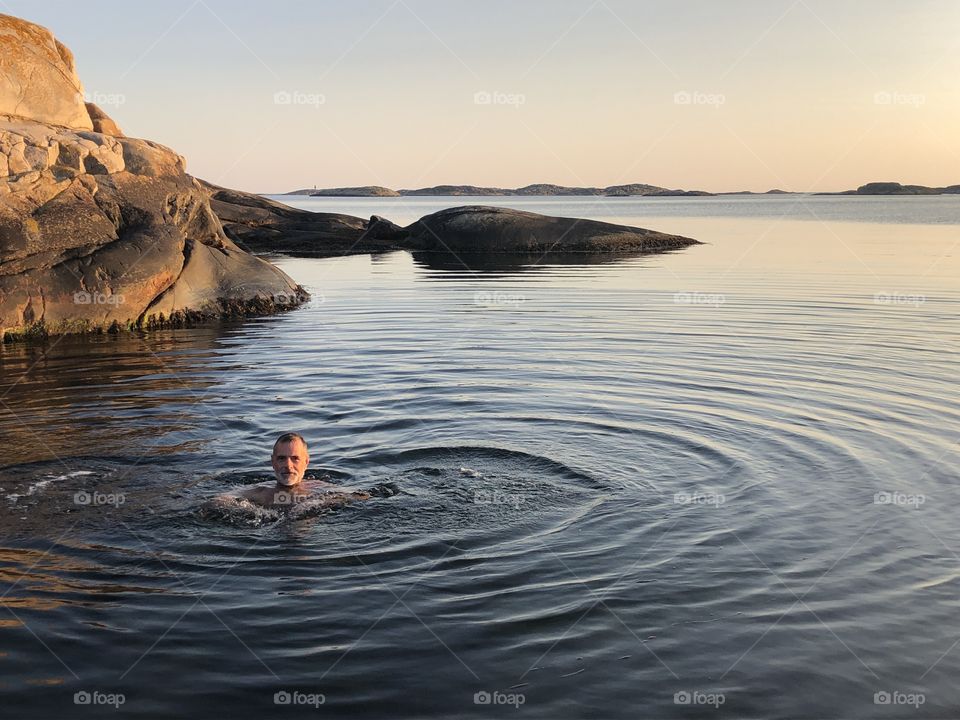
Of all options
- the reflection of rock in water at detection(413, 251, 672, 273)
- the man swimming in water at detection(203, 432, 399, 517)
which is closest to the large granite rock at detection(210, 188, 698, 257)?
the reflection of rock in water at detection(413, 251, 672, 273)

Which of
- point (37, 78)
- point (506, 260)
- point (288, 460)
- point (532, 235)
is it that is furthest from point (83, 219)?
point (532, 235)

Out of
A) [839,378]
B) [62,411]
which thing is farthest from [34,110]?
[839,378]

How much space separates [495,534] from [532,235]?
37886mm

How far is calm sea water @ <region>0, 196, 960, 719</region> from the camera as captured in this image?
19.4ft

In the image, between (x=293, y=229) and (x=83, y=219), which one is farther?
(x=293, y=229)

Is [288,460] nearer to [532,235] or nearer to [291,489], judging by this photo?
[291,489]

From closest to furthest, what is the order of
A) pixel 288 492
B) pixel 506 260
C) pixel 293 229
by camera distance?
1. pixel 288 492
2. pixel 506 260
3. pixel 293 229

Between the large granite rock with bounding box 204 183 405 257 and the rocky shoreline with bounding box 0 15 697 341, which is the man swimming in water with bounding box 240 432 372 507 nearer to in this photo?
the rocky shoreline with bounding box 0 15 697 341

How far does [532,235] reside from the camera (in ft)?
149

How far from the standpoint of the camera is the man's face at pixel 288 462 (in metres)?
9.25

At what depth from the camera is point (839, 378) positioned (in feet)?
49.0

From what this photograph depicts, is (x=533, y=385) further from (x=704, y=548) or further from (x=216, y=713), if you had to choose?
(x=216, y=713)

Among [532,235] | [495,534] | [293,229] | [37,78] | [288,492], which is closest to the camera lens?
[495,534]

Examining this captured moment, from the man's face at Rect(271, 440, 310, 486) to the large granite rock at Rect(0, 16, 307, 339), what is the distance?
38.5ft
